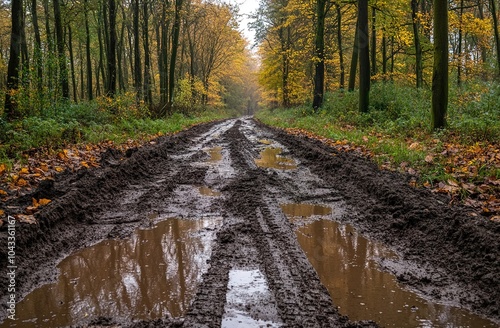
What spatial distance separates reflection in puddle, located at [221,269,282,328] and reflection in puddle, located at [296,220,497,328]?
0.53 metres

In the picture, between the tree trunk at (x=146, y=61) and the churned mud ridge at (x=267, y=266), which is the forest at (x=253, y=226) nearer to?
the churned mud ridge at (x=267, y=266)

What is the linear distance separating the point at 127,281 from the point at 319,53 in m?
17.9

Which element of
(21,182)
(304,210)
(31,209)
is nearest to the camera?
(31,209)

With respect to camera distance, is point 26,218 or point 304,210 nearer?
point 26,218

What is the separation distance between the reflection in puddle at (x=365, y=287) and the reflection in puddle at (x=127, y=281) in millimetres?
1131

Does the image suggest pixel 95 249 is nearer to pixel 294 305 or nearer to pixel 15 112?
pixel 294 305

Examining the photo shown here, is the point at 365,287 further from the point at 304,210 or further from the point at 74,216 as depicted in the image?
the point at 74,216

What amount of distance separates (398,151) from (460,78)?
2087 cm

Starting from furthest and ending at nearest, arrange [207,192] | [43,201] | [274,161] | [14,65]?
[14,65], [274,161], [207,192], [43,201]

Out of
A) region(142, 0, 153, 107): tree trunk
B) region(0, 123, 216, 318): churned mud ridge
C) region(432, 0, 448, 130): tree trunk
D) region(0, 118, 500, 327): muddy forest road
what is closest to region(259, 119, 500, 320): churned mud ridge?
region(0, 118, 500, 327): muddy forest road

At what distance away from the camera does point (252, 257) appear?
330cm

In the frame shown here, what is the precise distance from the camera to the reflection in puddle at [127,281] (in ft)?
8.23

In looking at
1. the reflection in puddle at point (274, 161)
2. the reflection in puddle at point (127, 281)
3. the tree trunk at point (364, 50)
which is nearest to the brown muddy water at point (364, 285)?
the reflection in puddle at point (127, 281)

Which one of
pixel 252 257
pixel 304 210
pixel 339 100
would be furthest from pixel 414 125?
pixel 252 257
